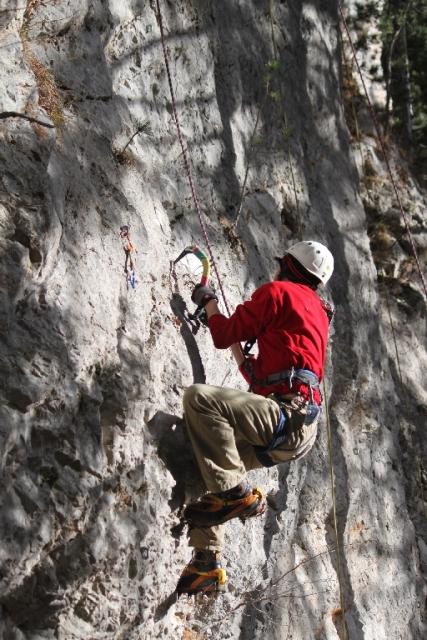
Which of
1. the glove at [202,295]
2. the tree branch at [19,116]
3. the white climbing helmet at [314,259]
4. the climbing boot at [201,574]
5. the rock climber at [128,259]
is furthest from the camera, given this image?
the white climbing helmet at [314,259]

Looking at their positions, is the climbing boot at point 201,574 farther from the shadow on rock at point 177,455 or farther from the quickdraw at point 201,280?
the quickdraw at point 201,280

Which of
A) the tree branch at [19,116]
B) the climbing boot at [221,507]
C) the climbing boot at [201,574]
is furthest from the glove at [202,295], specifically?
the climbing boot at [201,574]

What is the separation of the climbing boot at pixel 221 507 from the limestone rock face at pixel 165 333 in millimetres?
153

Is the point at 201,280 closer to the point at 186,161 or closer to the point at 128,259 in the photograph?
the point at 128,259

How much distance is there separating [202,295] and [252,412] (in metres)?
1.08

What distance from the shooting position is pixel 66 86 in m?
5.50

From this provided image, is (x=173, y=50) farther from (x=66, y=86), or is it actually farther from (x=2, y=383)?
(x=2, y=383)

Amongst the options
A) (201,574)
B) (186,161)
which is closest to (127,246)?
(186,161)

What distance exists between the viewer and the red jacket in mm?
5117

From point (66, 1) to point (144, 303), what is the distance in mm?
2231

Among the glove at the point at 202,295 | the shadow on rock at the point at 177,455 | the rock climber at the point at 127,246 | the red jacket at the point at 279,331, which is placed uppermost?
the rock climber at the point at 127,246

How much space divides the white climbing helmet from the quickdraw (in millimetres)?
619

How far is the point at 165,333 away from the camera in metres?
5.39

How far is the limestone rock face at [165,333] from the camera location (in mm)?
4238
